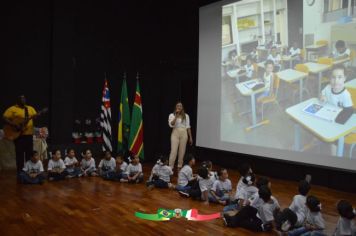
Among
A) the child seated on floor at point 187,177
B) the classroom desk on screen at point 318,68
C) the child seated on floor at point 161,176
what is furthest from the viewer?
the child seated on floor at point 161,176

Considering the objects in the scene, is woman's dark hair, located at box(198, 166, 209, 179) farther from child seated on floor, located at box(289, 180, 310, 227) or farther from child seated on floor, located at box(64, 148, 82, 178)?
child seated on floor, located at box(64, 148, 82, 178)

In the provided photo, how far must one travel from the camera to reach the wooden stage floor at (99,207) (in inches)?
129

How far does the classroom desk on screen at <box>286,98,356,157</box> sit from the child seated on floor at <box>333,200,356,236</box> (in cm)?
221

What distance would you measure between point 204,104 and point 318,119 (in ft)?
8.06

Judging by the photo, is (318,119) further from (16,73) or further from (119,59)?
(16,73)

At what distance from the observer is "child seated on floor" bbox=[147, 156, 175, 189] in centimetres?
513

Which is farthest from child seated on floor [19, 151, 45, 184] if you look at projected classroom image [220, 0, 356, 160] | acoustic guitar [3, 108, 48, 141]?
projected classroom image [220, 0, 356, 160]

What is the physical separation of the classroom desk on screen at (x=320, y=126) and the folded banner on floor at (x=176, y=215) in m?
2.01

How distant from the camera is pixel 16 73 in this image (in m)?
6.93

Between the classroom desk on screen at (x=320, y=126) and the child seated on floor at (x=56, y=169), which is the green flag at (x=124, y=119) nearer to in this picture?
the child seated on floor at (x=56, y=169)

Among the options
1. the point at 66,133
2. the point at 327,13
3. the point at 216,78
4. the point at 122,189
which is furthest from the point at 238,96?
the point at 66,133

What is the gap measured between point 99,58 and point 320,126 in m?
4.80

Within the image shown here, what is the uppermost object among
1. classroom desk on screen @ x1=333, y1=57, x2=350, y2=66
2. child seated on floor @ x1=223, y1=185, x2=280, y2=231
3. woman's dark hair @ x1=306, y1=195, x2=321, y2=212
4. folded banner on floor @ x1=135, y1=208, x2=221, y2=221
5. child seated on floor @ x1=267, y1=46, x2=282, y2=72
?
child seated on floor @ x1=267, y1=46, x2=282, y2=72

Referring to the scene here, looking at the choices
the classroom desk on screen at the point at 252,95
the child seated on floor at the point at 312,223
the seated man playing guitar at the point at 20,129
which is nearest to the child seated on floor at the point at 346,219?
the child seated on floor at the point at 312,223
